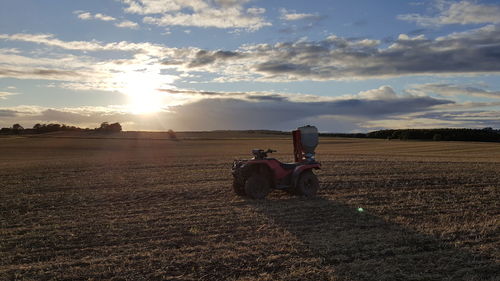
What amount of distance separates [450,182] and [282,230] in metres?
9.88

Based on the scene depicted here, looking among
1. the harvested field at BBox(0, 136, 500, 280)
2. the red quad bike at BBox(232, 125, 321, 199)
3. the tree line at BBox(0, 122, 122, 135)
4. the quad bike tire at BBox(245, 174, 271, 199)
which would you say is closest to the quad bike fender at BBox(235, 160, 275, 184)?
the red quad bike at BBox(232, 125, 321, 199)

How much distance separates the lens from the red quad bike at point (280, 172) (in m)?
13.3

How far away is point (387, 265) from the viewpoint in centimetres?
724

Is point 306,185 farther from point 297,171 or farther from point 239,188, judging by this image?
point 239,188

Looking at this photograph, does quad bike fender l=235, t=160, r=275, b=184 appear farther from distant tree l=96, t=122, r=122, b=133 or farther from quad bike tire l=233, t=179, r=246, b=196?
distant tree l=96, t=122, r=122, b=133

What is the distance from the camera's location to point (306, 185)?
1390 centimetres

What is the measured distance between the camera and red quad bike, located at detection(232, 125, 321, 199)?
525 inches

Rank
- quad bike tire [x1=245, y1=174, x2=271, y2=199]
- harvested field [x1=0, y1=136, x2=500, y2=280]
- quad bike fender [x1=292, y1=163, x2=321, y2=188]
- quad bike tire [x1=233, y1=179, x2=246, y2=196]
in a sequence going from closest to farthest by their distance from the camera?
harvested field [x1=0, y1=136, x2=500, y2=280], quad bike tire [x1=245, y1=174, x2=271, y2=199], quad bike fender [x1=292, y1=163, x2=321, y2=188], quad bike tire [x1=233, y1=179, x2=246, y2=196]

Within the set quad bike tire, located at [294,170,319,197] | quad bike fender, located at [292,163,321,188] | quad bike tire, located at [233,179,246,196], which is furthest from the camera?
quad bike tire, located at [233,179,246,196]

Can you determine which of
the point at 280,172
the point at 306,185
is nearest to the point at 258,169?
the point at 280,172

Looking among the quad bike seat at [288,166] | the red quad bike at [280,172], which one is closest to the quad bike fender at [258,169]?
the red quad bike at [280,172]

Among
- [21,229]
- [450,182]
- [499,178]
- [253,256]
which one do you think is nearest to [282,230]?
[253,256]

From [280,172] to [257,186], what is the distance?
777mm

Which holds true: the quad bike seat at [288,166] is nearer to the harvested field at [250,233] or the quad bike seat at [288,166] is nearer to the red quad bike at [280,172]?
the red quad bike at [280,172]
